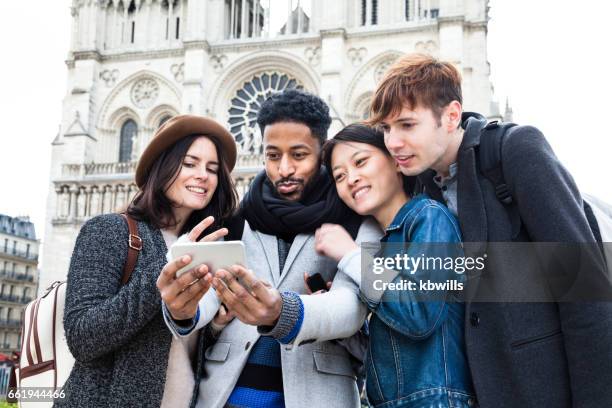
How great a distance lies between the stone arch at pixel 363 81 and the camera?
2047 cm

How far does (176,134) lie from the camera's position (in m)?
2.77

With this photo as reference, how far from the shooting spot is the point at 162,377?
2439 mm

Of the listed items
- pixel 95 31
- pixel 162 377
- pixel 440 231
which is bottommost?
pixel 162 377

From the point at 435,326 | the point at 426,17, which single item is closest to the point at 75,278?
the point at 435,326

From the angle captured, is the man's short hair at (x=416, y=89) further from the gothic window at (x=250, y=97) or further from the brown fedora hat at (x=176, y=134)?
the gothic window at (x=250, y=97)

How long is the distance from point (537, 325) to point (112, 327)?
1.50m

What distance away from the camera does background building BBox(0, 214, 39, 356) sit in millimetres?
33156

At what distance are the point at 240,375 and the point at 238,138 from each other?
20256 millimetres

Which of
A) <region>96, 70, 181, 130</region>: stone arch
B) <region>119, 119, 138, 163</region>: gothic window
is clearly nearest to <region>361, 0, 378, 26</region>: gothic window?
<region>96, 70, 181, 130</region>: stone arch

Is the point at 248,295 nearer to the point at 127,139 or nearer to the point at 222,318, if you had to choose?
the point at 222,318

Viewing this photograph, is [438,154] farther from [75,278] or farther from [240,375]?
[75,278]

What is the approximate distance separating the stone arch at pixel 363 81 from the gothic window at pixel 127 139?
26.7 feet

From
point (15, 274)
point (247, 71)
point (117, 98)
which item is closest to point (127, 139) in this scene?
point (117, 98)

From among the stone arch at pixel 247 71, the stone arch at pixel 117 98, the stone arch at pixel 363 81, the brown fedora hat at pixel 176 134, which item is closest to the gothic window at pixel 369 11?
the stone arch at pixel 363 81
